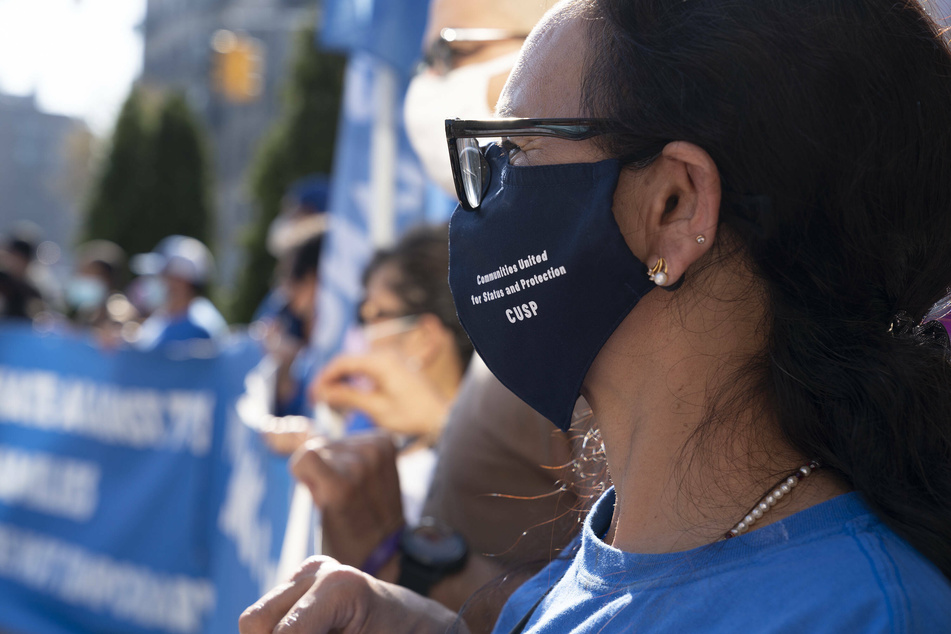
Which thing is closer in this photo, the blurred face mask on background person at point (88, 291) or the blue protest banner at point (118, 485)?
the blue protest banner at point (118, 485)

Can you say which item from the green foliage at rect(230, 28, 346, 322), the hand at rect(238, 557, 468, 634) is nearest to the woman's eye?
the hand at rect(238, 557, 468, 634)

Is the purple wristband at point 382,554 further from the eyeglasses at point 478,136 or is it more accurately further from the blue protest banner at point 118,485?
the blue protest banner at point 118,485

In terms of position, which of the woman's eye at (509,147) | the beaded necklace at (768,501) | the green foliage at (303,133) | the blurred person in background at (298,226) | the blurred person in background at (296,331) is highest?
the green foliage at (303,133)

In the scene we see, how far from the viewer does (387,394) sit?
9.78 ft

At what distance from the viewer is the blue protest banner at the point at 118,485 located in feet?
16.0

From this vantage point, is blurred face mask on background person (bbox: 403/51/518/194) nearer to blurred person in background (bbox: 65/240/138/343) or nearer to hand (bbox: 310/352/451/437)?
hand (bbox: 310/352/451/437)

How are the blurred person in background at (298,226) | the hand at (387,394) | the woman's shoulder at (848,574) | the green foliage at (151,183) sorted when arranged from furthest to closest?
the green foliage at (151,183) < the blurred person in background at (298,226) < the hand at (387,394) < the woman's shoulder at (848,574)

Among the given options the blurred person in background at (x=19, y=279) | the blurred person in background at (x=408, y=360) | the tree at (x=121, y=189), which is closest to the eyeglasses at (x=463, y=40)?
the blurred person in background at (x=408, y=360)

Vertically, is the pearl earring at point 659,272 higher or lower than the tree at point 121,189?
lower

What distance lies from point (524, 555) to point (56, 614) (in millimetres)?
5002

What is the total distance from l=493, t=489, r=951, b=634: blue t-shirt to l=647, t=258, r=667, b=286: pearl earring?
312 mm

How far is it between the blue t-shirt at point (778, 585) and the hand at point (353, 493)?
0.81m

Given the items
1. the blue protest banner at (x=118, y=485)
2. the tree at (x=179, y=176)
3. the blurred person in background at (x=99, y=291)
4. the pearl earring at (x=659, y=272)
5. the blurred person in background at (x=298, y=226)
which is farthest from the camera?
the tree at (x=179, y=176)

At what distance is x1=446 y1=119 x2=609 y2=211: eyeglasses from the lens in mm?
1168
